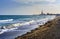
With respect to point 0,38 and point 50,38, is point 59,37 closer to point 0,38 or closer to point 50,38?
point 50,38

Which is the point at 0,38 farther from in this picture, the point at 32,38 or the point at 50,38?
the point at 50,38

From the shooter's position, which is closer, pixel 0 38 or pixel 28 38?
pixel 28 38

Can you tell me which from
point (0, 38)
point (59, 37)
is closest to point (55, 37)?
point (59, 37)

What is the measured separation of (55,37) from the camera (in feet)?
31.1

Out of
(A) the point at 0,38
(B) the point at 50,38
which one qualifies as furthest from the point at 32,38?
(A) the point at 0,38

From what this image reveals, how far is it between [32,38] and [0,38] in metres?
3.39

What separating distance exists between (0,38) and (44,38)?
3.97 metres

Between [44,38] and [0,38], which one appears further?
[0,38]

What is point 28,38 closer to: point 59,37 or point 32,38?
point 32,38

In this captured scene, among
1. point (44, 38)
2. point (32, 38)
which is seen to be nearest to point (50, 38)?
point (44, 38)

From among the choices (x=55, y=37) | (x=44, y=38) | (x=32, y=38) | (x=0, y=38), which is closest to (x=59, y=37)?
(x=55, y=37)

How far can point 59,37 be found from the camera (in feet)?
30.8

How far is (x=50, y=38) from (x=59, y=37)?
1.81 feet

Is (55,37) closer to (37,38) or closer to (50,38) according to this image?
(50,38)
